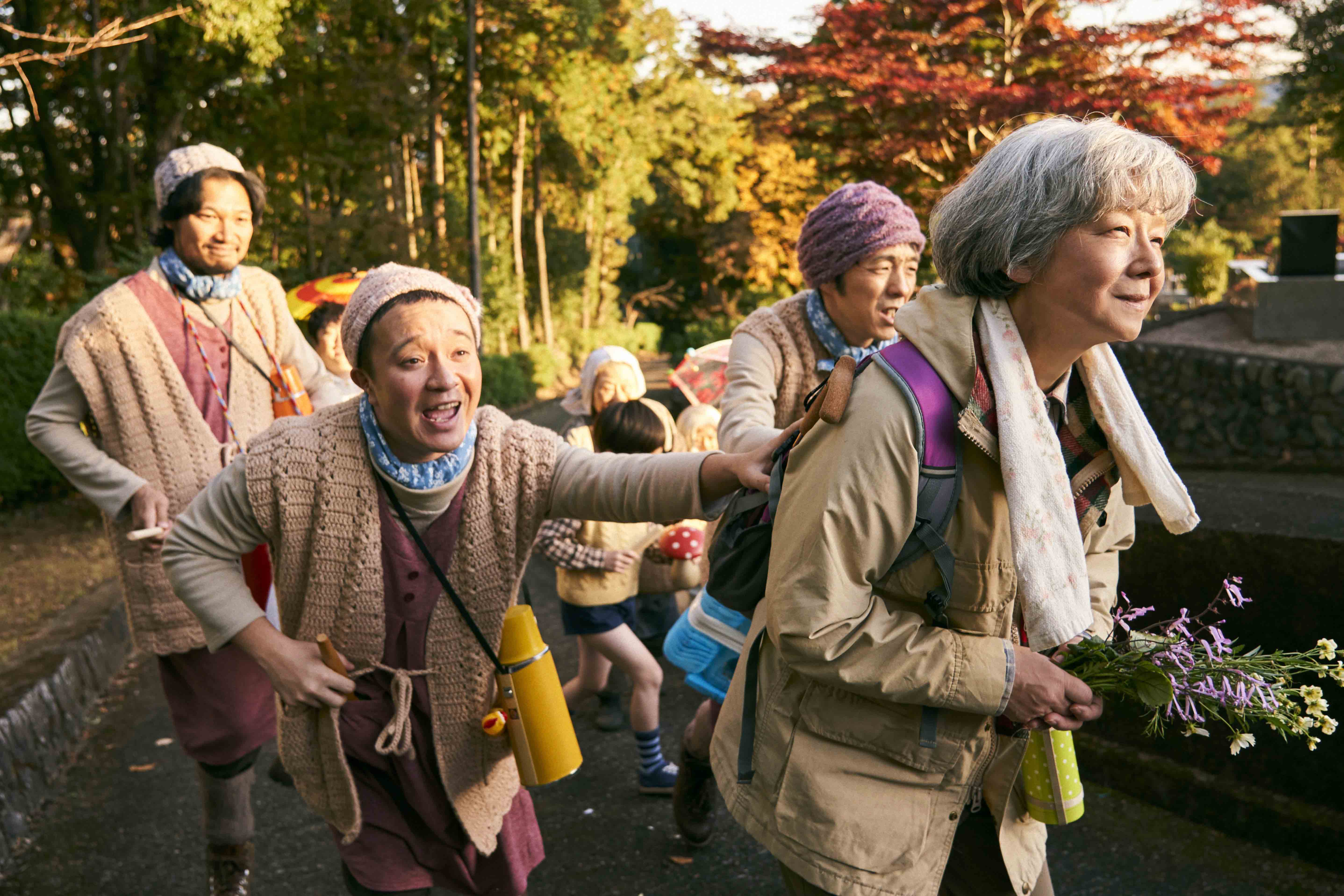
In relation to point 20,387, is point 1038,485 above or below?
above

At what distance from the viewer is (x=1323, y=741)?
3.55m

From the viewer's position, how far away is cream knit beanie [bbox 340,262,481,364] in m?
2.38

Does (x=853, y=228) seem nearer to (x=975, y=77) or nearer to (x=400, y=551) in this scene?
(x=400, y=551)

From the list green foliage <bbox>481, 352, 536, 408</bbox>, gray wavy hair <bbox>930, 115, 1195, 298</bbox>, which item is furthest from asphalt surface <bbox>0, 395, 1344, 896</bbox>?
green foliage <bbox>481, 352, 536, 408</bbox>

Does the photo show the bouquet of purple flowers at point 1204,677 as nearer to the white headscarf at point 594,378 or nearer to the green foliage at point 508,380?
the white headscarf at point 594,378

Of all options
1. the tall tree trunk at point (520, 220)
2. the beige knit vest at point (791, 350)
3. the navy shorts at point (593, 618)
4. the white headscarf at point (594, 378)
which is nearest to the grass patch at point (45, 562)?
the white headscarf at point (594, 378)

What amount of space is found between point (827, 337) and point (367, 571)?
1.63 meters

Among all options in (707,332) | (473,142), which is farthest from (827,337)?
(707,332)

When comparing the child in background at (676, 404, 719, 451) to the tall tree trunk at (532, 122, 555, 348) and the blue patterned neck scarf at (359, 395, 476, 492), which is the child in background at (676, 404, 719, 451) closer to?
the blue patterned neck scarf at (359, 395, 476, 492)

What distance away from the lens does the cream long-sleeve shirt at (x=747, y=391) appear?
3217 millimetres

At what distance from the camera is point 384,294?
2.37m

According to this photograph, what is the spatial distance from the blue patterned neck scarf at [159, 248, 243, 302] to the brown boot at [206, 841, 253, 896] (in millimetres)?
1874

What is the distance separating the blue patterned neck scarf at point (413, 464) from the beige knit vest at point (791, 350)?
1.24m

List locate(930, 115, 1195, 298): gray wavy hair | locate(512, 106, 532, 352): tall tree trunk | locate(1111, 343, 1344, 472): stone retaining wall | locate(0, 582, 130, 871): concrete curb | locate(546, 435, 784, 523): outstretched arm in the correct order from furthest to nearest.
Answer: locate(512, 106, 532, 352): tall tree trunk
locate(1111, 343, 1344, 472): stone retaining wall
locate(0, 582, 130, 871): concrete curb
locate(546, 435, 784, 523): outstretched arm
locate(930, 115, 1195, 298): gray wavy hair
